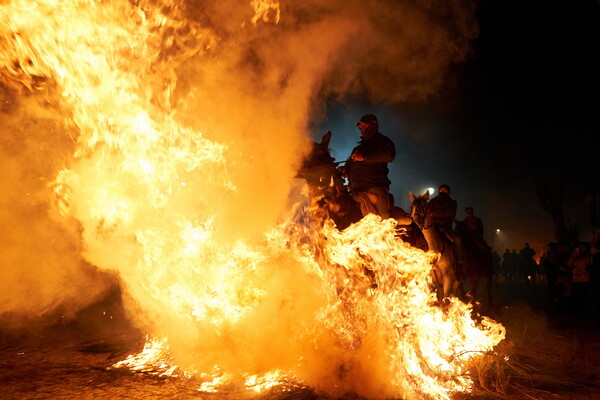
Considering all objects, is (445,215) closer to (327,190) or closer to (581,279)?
(327,190)

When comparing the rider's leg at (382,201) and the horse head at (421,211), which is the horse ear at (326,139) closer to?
the rider's leg at (382,201)

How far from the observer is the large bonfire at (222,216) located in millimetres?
4676

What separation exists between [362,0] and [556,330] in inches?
308

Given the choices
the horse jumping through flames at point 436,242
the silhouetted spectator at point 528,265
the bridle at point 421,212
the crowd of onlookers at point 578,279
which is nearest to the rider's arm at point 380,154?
the horse jumping through flames at point 436,242

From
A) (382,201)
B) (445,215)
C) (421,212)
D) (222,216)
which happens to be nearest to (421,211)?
(421,212)

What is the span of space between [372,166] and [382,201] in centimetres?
61

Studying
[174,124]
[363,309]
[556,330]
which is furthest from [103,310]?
[556,330]

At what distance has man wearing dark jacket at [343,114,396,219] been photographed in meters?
6.01

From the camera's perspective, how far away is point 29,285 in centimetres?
706

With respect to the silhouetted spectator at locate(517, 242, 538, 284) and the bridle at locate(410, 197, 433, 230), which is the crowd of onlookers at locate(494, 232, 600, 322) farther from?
the silhouetted spectator at locate(517, 242, 538, 284)

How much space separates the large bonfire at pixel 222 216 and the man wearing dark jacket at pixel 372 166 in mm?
664

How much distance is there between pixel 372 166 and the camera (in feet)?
20.3

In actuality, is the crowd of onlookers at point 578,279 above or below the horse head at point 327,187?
below

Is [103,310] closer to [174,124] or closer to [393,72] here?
[174,124]
